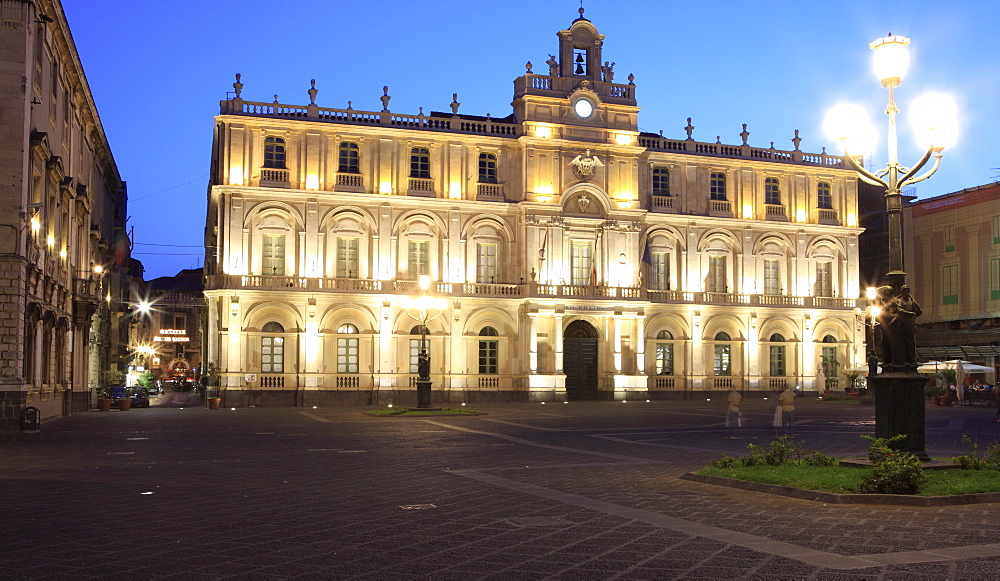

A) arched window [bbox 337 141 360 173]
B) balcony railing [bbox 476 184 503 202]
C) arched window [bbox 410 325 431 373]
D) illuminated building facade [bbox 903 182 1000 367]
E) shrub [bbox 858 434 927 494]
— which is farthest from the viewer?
illuminated building facade [bbox 903 182 1000 367]

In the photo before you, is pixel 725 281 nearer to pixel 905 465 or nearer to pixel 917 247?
pixel 917 247

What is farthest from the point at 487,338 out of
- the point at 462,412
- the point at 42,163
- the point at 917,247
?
the point at 917,247

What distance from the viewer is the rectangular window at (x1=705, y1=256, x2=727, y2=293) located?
182 ft

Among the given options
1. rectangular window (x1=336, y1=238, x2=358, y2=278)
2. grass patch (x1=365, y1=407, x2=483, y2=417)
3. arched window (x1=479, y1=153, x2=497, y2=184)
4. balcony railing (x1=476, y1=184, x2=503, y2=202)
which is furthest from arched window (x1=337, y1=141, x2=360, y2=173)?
grass patch (x1=365, y1=407, x2=483, y2=417)

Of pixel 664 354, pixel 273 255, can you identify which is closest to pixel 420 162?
pixel 273 255

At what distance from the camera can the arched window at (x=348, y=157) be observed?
49188 millimetres

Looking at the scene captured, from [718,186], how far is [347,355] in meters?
23.1

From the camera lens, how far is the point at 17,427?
87.4ft

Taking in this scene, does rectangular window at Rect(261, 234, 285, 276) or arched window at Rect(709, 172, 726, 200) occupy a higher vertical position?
arched window at Rect(709, 172, 726, 200)

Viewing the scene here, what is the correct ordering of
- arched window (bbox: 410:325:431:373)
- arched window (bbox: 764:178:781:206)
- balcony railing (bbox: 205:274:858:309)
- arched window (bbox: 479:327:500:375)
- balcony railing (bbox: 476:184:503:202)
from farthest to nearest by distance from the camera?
arched window (bbox: 764:178:781:206) < balcony railing (bbox: 476:184:503:202) < arched window (bbox: 479:327:500:375) < arched window (bbox: 410:325:431:373) < balcony railing (bbox: 205:274:858:309)

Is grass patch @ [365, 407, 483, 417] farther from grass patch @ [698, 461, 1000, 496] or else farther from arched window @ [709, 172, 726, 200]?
arched window @ [709, 172, 726, 200]

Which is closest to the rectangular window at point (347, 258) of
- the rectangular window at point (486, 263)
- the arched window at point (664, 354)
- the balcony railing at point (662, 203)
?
the rectangular window at point (486, 263)

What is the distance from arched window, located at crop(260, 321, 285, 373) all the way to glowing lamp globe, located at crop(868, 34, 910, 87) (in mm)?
36557

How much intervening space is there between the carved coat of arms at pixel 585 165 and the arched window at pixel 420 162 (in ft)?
24.4
